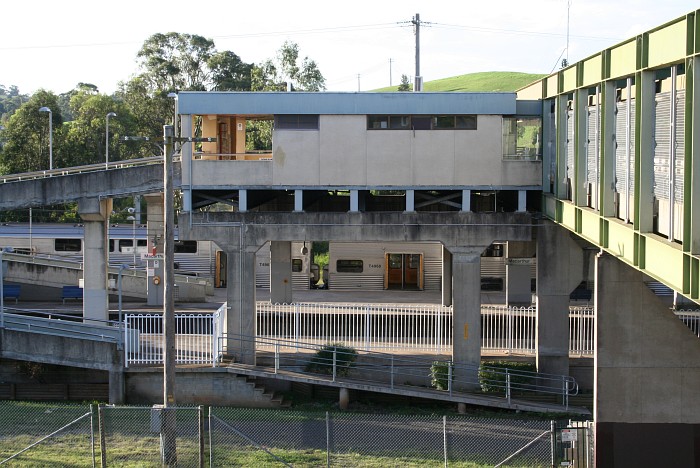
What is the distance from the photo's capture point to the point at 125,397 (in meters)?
27.5

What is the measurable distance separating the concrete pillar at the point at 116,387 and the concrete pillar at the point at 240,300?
307cm

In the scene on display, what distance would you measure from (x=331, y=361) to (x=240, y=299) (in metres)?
3.12

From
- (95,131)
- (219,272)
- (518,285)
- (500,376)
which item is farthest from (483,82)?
(500,376)

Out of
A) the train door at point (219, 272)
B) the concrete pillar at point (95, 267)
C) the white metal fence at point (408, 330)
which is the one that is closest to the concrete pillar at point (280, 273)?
the white metal fence at point (408, 330)

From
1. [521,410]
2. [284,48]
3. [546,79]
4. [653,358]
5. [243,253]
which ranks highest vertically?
[284,48]

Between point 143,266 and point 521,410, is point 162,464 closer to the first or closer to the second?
point 521,410

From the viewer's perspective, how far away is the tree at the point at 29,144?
220 ft

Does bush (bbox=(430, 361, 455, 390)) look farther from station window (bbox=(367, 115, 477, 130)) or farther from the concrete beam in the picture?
station window (bbox=(367, 115, 477, 130))

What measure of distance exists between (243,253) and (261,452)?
8.72 m

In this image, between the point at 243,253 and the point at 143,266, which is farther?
the point at 143,266

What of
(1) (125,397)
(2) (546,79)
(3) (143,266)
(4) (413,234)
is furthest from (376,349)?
(3) (143,266)

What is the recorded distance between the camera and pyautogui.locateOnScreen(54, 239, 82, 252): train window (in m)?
47.9

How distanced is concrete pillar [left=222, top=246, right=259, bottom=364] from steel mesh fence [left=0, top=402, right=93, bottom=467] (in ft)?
16.3

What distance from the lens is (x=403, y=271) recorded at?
1880 inches
